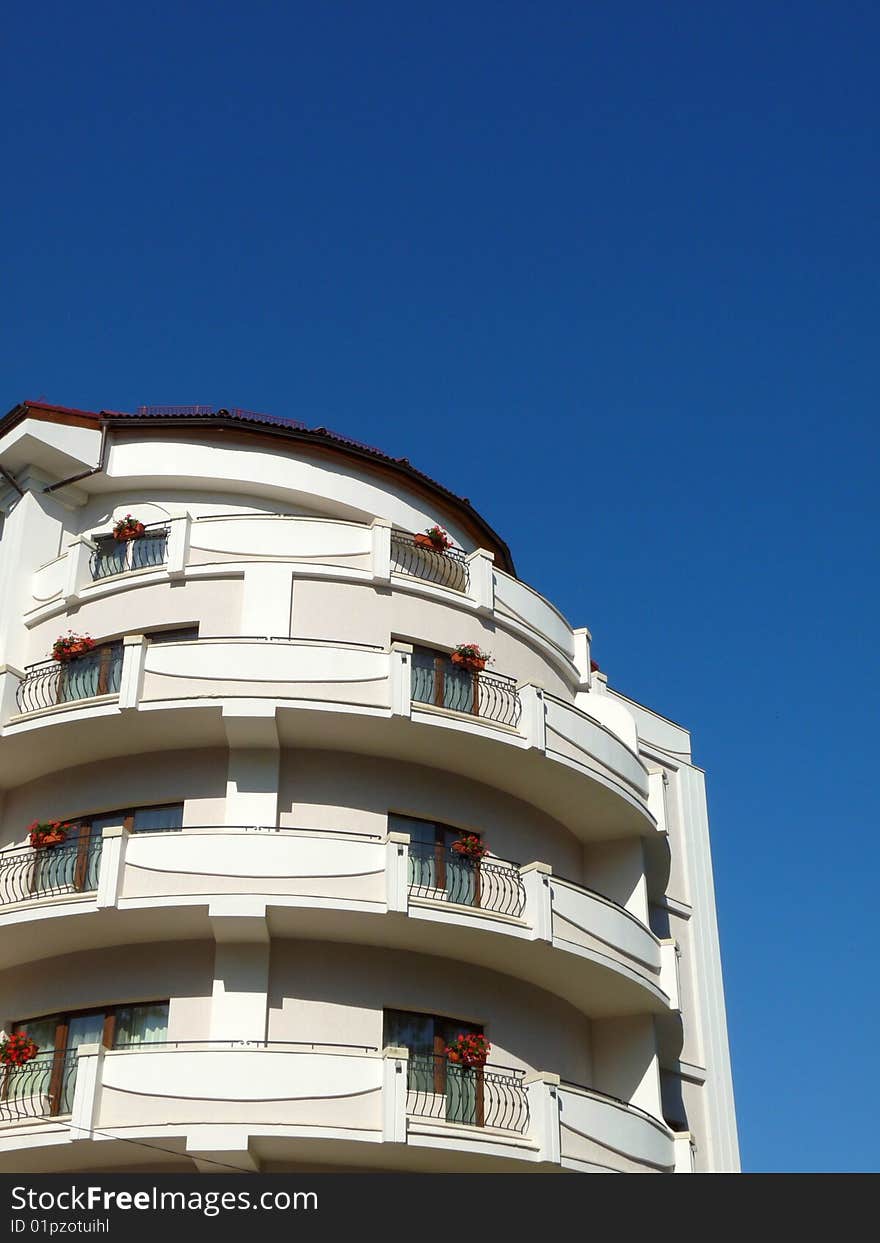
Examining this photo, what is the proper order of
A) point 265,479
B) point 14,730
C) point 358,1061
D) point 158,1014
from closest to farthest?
point 358,1061, point 158,1014, point 14,730, point 265,479

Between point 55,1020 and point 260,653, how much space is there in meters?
6.90

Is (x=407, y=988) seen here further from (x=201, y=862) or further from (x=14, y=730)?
(x=14, y=730)

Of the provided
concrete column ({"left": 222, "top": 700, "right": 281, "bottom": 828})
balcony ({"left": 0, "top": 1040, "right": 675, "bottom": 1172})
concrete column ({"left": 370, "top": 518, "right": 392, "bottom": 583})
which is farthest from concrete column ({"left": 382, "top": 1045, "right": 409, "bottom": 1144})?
concrete column ({"left": 370, "top": 518, "right": 392, "bottom": 583})

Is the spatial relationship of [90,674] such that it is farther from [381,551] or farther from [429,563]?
[429,563]

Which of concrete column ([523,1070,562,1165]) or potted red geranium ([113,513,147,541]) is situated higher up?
potted red geranium ([113,513,147,541])

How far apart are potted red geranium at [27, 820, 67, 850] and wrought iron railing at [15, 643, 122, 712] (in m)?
2.10

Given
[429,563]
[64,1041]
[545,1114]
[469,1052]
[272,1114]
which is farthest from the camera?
[429,563]

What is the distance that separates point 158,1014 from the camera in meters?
23.6

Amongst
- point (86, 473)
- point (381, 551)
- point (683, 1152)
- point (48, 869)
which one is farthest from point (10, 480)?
point (683, 1152)

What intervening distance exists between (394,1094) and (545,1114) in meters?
2.70

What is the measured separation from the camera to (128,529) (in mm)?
27766

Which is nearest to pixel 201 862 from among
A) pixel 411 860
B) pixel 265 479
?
pixel 411 860

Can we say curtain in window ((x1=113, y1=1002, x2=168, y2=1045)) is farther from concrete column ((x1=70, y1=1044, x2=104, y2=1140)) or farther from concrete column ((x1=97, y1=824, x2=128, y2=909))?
concrete column ((x1=97, y1=824, x2=128, y2=909))

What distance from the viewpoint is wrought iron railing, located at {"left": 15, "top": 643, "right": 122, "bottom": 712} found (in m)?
26.0
